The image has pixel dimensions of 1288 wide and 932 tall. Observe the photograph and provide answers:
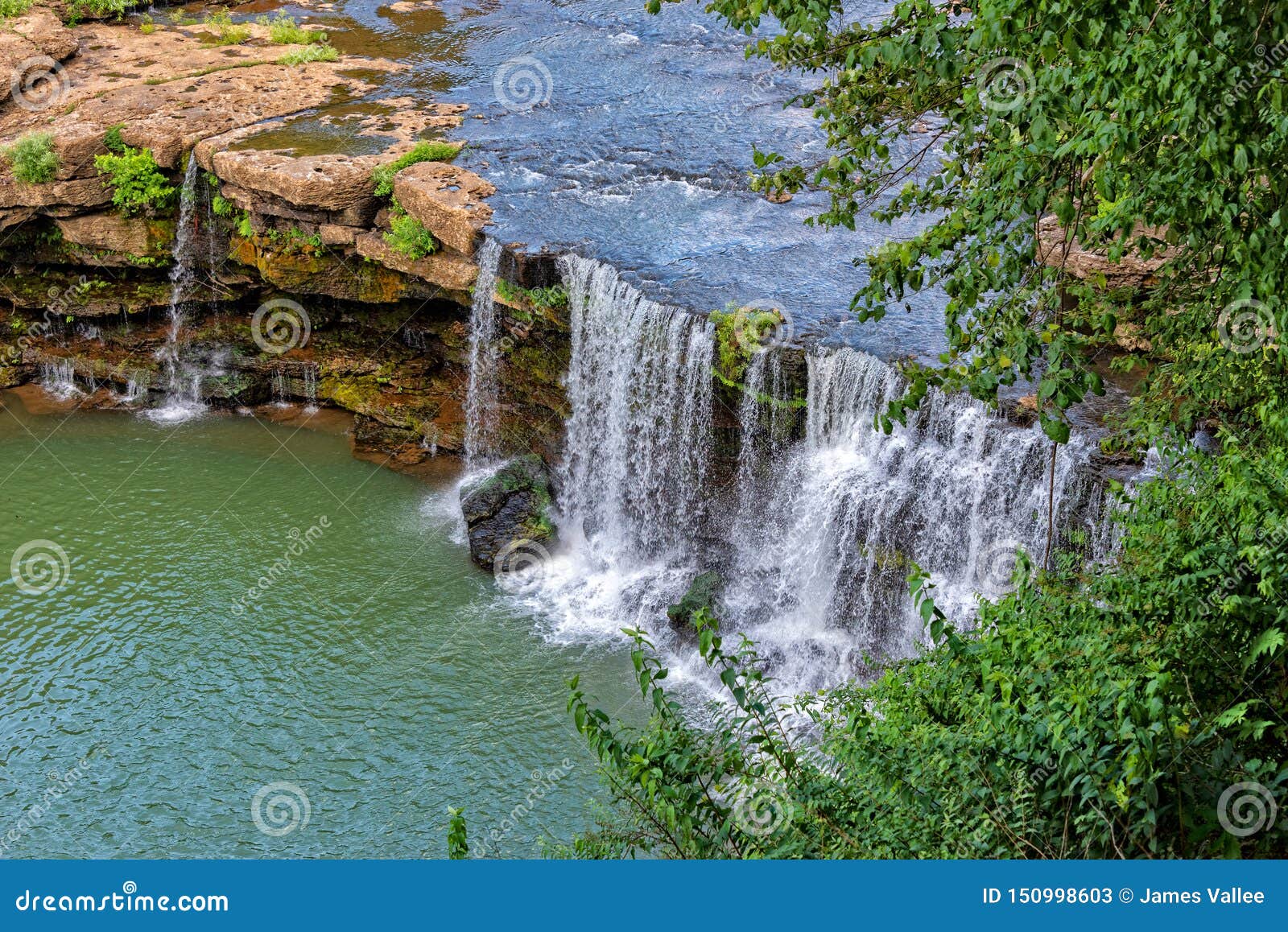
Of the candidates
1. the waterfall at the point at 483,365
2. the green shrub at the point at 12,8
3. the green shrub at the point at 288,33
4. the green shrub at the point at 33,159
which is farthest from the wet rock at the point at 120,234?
the green shrub at the point at 12,8

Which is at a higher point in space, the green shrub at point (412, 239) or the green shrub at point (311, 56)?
the green shrub at point (311, 56)

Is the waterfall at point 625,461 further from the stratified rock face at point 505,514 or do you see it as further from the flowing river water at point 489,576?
the stratified rock face at point 505,514

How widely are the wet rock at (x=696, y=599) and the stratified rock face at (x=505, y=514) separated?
215 centimetres

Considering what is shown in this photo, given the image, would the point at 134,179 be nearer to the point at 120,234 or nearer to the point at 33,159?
the point at 120,234

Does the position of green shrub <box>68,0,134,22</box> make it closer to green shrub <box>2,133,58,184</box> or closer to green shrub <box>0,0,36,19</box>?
green shrub <box>0,0,36,19</box>

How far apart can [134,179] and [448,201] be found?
193 inches

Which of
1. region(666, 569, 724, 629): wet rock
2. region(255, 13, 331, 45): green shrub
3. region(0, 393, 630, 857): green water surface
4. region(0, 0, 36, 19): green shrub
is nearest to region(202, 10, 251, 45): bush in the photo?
region(255, 13, 331, 45): green shrub

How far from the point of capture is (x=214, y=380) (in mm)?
17375

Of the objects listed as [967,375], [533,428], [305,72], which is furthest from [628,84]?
[967,375]

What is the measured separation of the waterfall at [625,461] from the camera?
44.4 ft

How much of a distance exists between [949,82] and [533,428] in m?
8.72

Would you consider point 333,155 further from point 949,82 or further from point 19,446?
point 949,82

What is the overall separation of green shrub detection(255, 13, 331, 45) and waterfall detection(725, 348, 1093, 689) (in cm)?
1302

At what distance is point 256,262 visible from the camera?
54.5 feet
